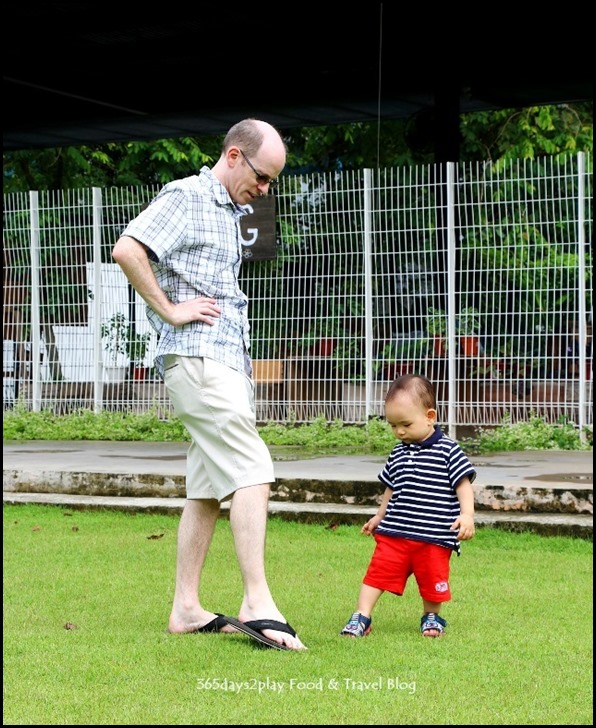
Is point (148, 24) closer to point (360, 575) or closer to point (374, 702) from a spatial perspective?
point (360, 575)

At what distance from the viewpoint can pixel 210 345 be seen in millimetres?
4465

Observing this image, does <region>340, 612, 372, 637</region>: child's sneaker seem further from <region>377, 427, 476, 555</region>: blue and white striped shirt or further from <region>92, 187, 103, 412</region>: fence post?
<region>92, 187, 103, 412</region>: fence post

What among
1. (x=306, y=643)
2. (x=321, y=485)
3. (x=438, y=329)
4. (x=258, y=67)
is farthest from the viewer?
(x=258, y=67)

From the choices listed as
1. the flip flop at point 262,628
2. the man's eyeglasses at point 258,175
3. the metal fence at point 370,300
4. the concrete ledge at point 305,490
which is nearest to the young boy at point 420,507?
the flip flop at point 262,628

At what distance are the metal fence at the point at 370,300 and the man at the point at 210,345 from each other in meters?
6.65

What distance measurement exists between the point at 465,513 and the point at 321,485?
2.84m

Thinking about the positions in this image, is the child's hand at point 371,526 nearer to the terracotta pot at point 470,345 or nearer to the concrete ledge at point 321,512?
the concrete ledge at point 321,512

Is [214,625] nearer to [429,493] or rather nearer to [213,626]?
[213,626]

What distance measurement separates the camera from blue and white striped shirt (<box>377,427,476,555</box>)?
15.4ft

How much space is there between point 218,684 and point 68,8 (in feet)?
30.3

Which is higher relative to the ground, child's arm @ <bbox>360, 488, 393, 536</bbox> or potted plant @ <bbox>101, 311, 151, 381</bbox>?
potted plant @ <bbox>101, 311, 151, 381</bbox>

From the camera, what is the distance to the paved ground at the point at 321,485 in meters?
6.83

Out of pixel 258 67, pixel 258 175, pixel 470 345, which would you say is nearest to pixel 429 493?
pixel 258 175

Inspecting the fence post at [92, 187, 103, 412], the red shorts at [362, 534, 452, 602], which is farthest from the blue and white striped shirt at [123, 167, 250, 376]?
the fence post at [92, 187, 103, 412]
